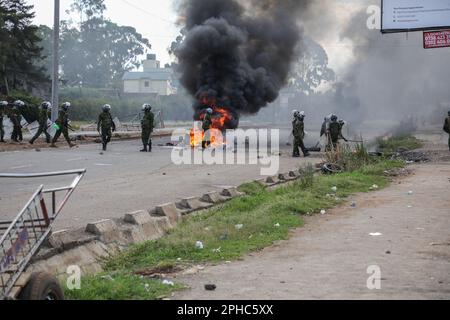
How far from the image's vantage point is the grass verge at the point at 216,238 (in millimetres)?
5461

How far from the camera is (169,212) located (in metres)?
9.22

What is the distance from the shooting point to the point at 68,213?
9594 millimetres

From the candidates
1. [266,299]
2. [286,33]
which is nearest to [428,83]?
[286,33]

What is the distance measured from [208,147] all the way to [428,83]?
68.9 feet

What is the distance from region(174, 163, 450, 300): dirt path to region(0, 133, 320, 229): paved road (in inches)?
122

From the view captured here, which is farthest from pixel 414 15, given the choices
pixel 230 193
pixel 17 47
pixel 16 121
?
pixel 17 47

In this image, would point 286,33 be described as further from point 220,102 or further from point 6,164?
point 6,164

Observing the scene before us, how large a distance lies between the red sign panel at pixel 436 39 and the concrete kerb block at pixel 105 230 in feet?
39.5

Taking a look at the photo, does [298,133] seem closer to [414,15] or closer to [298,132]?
[298,132]

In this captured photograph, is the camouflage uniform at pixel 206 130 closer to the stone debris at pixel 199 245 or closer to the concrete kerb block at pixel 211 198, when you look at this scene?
the concrete kerb block at pixel 211 198

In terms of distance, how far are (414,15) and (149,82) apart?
258 ft

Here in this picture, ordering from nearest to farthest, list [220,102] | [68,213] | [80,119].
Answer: [68,213] < [220,102] < [80,119]

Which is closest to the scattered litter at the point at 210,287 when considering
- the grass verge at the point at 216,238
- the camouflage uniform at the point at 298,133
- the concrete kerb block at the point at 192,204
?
the grass verge at the point at 216,238

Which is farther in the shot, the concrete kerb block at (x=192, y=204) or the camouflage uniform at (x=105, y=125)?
the camouflage uniform at (x=105, y=125)
